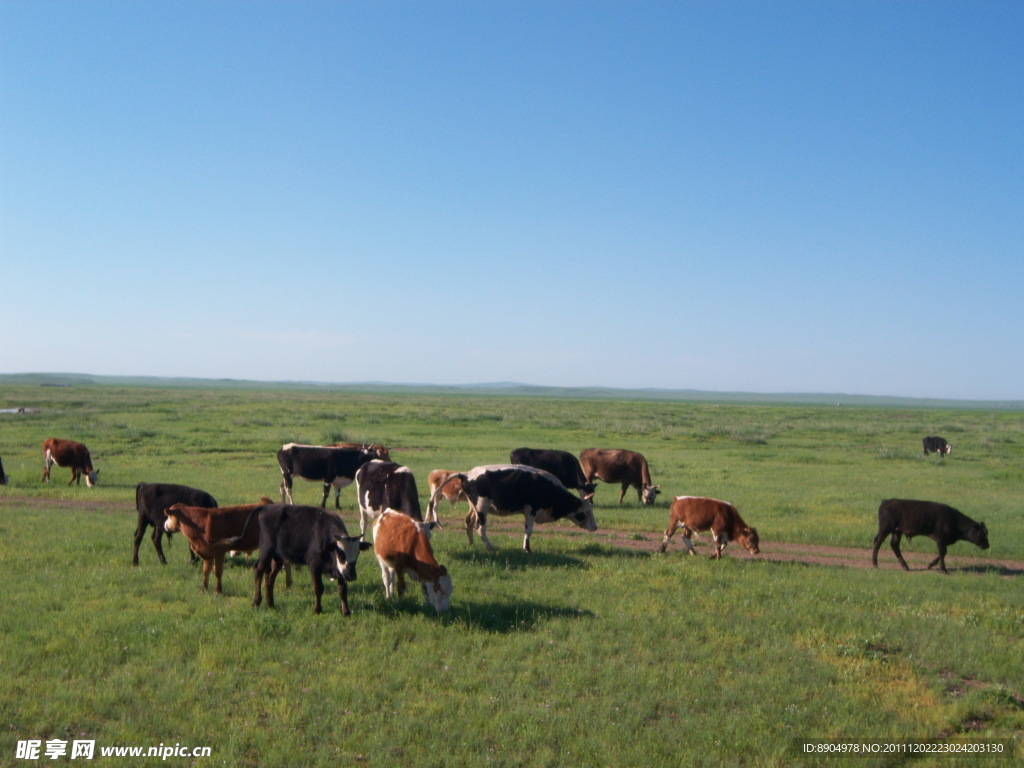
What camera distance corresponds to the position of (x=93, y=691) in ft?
22.8

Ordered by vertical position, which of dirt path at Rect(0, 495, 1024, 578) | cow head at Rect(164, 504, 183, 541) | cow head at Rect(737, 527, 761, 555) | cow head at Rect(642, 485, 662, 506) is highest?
cow head at Rect(164, 504, 183, 541)

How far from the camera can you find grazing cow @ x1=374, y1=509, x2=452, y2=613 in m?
9.45

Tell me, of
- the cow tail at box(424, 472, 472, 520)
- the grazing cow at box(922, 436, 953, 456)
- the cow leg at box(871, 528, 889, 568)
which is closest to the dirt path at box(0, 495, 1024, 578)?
the cow leg at box(871, 528, 889, 568)

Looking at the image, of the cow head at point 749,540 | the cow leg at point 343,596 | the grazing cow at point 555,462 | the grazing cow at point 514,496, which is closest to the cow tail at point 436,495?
the grazing cow at point 514,496

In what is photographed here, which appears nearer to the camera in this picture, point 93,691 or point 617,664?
point 93,691

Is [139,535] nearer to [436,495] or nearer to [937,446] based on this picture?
[436,495]

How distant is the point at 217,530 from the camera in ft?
34.2

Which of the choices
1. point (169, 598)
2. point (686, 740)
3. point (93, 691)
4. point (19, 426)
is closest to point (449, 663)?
point (686, 740)

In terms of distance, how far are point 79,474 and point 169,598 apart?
1564 cm

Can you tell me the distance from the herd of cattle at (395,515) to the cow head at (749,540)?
19 mm

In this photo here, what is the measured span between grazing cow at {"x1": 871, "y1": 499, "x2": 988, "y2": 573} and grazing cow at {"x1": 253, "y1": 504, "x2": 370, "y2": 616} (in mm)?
10231

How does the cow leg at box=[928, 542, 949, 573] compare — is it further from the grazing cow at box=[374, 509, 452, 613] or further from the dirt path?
the grazing cow at box=[374, 509, 452, 613]

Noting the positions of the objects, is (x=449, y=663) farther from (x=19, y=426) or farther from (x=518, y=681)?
(x=19, y=426)

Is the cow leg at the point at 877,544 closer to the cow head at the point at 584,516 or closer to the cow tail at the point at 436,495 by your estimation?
the cow head at the point at 584,516
